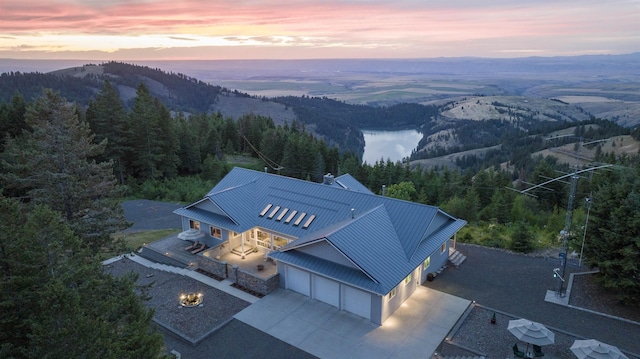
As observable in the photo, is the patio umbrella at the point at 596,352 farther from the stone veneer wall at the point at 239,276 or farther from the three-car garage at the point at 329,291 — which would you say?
the stone veneer wall at the point at 239,276

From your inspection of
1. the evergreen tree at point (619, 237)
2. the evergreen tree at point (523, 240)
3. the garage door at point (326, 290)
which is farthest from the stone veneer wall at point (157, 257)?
the evergreen tree at point (619, 237)

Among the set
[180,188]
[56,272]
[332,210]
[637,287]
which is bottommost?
[180,188]

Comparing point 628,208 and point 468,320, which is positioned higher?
point 628,208

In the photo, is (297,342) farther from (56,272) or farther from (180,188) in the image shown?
(180,188)

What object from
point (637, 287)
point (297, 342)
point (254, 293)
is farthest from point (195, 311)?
point (637, 287)

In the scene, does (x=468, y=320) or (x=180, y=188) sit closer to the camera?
(x=468, y=320)

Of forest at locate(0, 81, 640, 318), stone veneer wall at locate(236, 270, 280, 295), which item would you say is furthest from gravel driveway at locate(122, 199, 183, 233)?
stone veneer wall at locate(236, 270, 280, 295)

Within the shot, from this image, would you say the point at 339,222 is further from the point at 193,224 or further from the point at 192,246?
the point at 193,224

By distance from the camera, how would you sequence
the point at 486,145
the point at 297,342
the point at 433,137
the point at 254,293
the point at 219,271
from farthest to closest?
the point at 433,137 → the point at 486,145 → the point at 219,271 → the point at 254,293 → the point at 297,342
